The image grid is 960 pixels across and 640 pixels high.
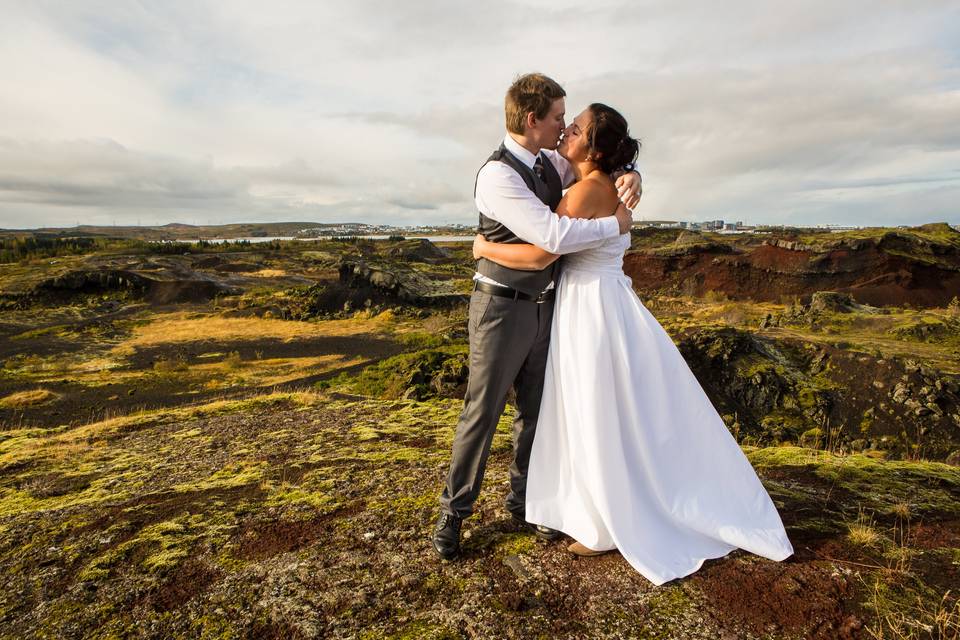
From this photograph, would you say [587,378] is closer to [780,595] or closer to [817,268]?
[780,595]

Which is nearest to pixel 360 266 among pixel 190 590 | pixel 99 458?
pixel 99 458

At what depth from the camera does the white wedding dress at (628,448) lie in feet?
9.62

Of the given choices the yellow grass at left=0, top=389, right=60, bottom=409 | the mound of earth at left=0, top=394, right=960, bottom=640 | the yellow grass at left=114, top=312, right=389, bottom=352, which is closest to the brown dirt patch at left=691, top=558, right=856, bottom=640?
the mound of earth at left=0, top=394, right=960, bottom=640

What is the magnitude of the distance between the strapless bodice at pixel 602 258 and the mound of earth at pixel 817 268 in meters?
24.1

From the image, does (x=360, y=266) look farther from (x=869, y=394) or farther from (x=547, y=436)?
(x=547, y=436)

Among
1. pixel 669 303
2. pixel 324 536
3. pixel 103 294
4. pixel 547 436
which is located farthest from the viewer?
pixel 103 294

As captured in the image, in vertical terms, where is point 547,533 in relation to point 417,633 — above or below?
above

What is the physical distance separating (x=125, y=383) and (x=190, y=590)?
16.2 metres

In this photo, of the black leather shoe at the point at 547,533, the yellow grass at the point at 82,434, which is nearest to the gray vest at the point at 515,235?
the black leather shoe at the point at 547,533

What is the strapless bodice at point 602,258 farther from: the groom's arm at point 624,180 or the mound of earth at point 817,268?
the mound of earth at point 817,268

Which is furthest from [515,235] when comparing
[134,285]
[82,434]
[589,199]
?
[134,285]

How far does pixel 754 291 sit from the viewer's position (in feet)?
90.7

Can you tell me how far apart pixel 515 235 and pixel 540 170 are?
0.47 metres

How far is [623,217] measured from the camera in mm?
3006
